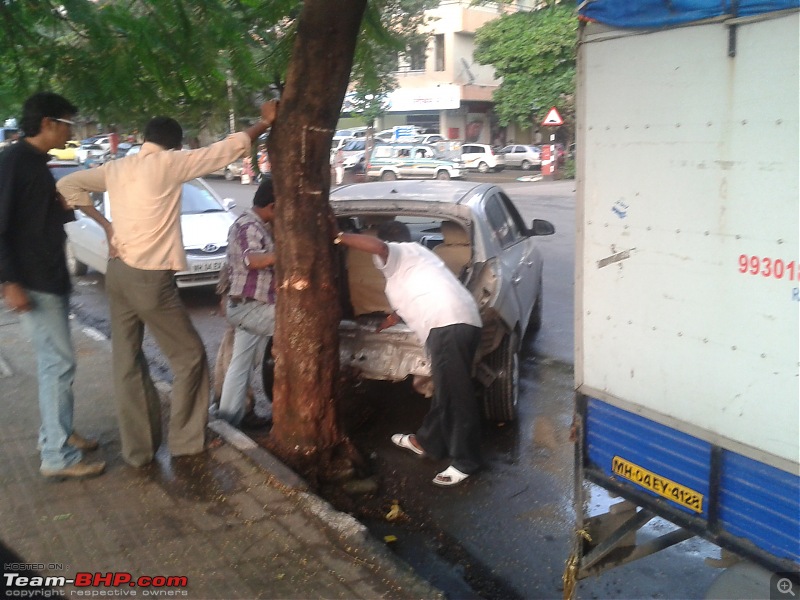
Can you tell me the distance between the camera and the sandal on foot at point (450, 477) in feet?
15.6

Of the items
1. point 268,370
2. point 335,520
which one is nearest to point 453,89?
point 268,370

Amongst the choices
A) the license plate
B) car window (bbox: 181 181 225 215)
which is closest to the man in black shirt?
the license plate

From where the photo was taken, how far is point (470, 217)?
5594mm

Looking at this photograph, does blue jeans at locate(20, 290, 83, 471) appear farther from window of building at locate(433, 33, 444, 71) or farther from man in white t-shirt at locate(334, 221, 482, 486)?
window of building at locate(433, 33, 444, 71)

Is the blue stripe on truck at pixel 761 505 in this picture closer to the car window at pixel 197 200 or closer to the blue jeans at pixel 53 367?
the blue jeans at pixel 53 367

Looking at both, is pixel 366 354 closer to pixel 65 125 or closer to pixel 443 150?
pixel 65 125

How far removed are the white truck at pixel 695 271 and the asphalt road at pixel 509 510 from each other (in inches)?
32.5

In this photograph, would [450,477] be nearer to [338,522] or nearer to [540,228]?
[338,522]

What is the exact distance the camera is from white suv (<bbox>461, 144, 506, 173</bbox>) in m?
36.7

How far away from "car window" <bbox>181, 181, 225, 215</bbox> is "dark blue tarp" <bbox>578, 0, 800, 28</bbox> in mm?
8282

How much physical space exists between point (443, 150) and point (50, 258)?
3160cm

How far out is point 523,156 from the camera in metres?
37.7

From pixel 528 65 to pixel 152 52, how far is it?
107ft

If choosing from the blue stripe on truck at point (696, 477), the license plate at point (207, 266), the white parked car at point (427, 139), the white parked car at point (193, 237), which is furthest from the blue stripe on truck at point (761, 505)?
the white parked car at point (427, 139)
